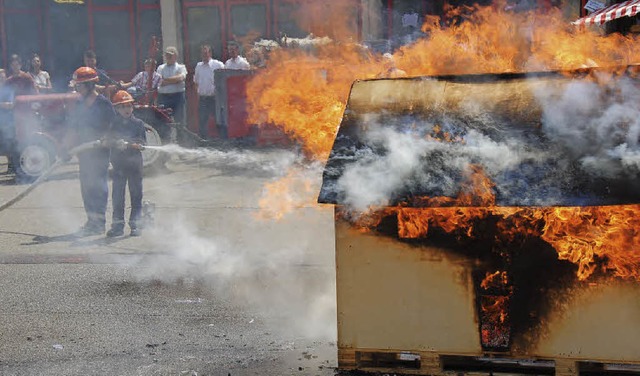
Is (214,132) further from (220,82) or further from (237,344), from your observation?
(237,344)

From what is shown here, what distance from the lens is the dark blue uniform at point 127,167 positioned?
989 centimetres

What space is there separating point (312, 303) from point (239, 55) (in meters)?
10.4

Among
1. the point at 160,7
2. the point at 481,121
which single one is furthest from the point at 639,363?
the point at 160,7

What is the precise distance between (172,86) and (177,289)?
827cm

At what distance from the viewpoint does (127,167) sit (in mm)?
9945

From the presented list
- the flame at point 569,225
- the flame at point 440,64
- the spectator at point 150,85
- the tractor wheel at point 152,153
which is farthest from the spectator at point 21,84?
the flame at point 569,225

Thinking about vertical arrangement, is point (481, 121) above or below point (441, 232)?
above

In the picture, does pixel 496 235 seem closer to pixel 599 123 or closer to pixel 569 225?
pixel 569 225

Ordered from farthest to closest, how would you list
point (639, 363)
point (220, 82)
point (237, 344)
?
point (220, 82) → point (237, 344) → point (639, 363)

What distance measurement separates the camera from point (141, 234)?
9.85 meters

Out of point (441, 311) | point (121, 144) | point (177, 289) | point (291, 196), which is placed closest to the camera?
point (441, 311)

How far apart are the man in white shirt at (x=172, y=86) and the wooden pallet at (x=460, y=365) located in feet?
35.7

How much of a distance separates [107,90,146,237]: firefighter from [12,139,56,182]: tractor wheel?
3688 mm

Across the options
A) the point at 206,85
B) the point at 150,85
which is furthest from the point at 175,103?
the point at 206,85
